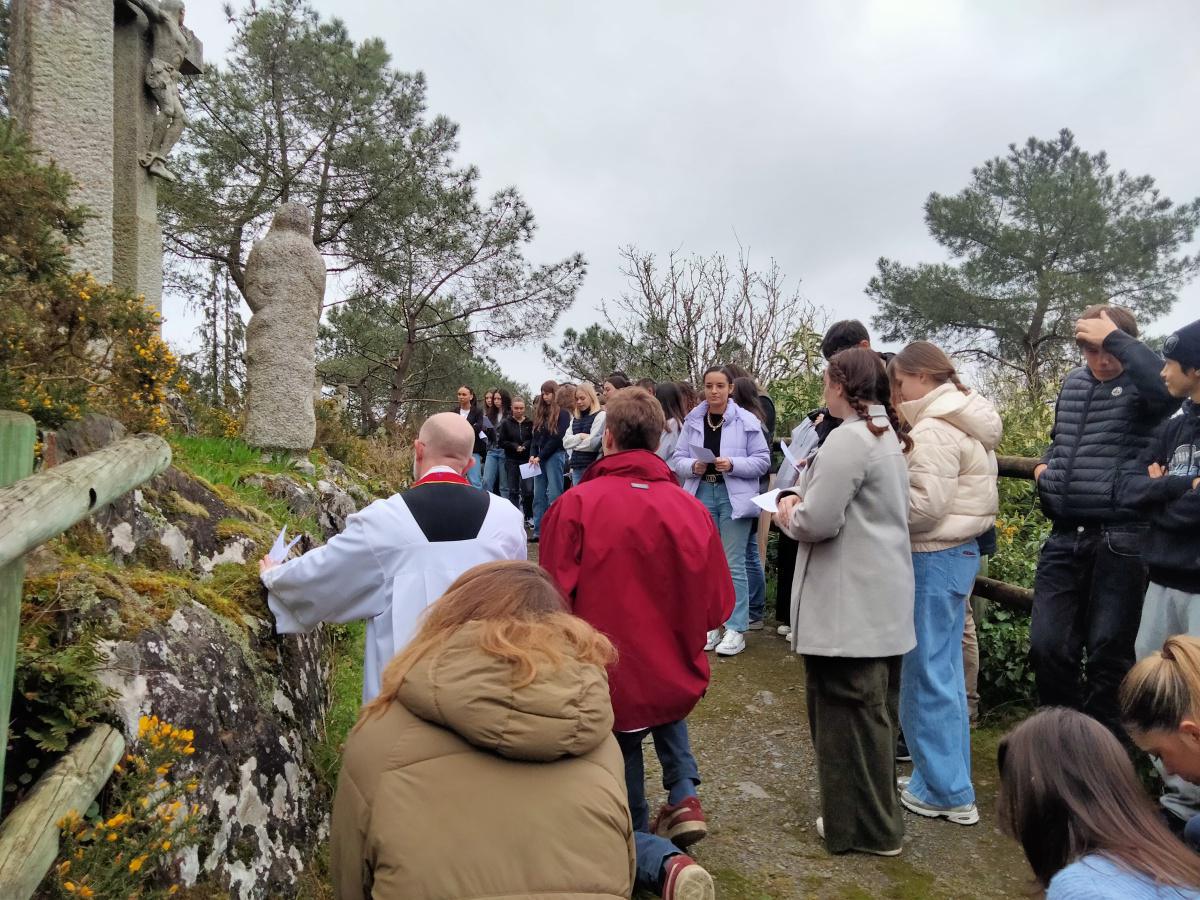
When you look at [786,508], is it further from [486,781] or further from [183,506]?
[183,506]

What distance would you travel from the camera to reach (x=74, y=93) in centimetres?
566

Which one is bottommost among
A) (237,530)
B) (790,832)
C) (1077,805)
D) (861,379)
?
(790,832)

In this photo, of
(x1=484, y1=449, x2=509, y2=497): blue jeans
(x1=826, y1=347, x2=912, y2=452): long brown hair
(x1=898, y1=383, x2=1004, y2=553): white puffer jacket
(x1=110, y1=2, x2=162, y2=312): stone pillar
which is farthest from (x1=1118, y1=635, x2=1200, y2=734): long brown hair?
(x1=484, y1=449, x2=509, y2=497): blue jeans

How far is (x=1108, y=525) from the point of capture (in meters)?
3.46

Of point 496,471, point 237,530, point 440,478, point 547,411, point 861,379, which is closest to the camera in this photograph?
point 440,478

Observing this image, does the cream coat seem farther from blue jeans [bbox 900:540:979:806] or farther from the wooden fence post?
the wooden fence post

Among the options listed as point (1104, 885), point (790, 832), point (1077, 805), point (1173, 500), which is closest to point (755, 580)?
point (790, 832)

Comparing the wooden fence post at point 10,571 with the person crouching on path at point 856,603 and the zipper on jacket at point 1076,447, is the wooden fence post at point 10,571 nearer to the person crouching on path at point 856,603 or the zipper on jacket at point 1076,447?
the person crouching on path at point 856,603

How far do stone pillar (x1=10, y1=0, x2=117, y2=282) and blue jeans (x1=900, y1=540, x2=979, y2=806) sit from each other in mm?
5381

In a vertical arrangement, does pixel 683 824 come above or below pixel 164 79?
below

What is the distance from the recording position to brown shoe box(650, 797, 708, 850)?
322cm

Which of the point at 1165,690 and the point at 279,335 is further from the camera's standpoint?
the point at 279,335

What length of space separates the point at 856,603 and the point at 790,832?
1.11 metres

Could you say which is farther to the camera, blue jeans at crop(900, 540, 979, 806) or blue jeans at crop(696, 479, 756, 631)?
blue jeans at crop(696, 479, 756, 631)
